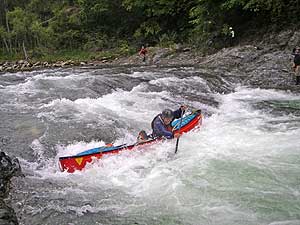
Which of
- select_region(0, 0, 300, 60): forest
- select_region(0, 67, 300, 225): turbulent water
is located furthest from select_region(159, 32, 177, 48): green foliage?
select_region(0, 67, 300, 225): turbulent water

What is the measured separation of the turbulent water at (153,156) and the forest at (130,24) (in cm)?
619

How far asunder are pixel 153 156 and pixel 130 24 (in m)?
20.4

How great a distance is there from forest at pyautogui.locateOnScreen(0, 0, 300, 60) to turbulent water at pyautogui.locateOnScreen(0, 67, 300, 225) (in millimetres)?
→ 6188

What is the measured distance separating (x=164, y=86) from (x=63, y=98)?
3.40 m

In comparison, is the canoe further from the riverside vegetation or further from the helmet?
the riverside vegetation

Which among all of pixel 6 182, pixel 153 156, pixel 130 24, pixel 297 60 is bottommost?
pixel 153 156

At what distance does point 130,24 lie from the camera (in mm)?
26672

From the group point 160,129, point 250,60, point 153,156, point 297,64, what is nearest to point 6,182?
point 153,156

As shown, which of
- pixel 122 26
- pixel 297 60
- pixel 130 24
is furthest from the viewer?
pixel 122 26

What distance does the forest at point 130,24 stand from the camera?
1794cm

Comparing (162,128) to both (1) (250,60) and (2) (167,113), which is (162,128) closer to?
(2) (167,113)

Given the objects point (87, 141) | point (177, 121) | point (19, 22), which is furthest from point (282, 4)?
point (19, 22)

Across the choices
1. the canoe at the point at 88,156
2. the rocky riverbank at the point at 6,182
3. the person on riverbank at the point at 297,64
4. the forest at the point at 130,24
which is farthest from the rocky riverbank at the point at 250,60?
the rocky riverbank at the point at 6,182

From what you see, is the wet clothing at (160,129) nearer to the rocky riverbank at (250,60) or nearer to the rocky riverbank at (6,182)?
the rocky riverbank at (6,182)
